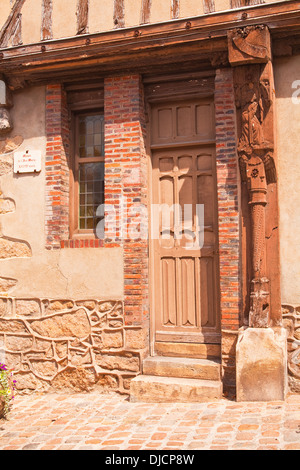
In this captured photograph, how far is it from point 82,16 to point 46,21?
19.8 inches

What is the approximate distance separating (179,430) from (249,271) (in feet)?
6.25

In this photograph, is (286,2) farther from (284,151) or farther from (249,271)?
(249,271)

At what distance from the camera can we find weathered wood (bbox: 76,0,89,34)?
5652 millimetres

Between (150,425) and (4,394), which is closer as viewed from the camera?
(150,425)

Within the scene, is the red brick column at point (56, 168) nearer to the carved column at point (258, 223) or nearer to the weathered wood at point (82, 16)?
the weathered wood at point (82, 16)

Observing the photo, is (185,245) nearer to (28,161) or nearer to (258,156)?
(258,156)

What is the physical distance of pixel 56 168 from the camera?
6.02m

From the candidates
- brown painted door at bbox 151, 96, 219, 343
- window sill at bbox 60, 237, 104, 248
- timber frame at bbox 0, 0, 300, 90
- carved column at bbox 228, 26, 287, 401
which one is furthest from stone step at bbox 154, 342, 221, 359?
timber frame at bbox 0, 0, 300, 90

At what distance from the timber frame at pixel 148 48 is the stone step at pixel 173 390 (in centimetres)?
370

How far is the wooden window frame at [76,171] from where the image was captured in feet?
20.2

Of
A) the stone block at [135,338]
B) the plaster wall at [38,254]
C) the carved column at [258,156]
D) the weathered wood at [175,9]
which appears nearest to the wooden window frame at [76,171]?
the plaster wall at [38,254]

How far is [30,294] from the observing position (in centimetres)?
603

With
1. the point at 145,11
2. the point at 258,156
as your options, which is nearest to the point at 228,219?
the point at 258,156
